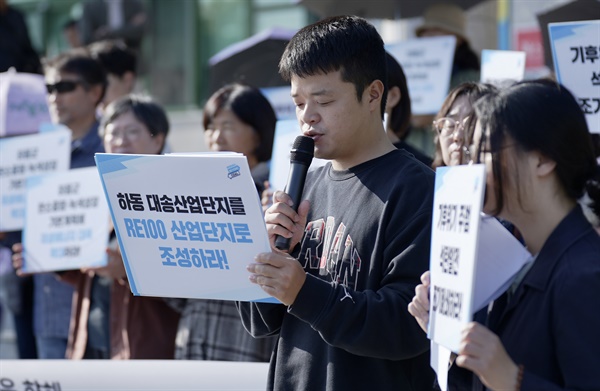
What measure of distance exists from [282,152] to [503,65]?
121 cm

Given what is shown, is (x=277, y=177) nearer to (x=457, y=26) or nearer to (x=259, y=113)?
(x=259, y=113)

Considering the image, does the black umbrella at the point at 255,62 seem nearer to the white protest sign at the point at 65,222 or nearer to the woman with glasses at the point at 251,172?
the woman with glasses at the point at 251,172

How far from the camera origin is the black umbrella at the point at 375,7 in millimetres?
6340

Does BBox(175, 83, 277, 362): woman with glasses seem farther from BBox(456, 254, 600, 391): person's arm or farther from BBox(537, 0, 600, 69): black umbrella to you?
BBox(456, 254, 600, 391): person's arm

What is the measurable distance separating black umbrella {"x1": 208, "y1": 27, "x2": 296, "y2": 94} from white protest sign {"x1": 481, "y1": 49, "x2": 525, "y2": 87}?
1404mm

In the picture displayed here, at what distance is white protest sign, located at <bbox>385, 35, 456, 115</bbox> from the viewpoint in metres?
5.61

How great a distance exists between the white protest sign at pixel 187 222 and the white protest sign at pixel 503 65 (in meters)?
2.32

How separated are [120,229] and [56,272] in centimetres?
238

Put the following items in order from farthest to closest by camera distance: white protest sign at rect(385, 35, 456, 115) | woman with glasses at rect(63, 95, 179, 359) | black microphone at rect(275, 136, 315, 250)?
white protest sign at rect(385, 35, 456, 115) → woman with glasses at rect(63, 95, 179, 359) → black microphone at rect(275, 136, 315, 250)

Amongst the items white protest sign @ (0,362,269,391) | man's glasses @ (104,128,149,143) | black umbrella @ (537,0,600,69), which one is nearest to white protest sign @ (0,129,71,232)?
man's glasses @ (104,128,149,143)

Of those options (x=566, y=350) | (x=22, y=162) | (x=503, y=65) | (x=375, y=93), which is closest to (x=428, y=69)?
(x=503, y=65)

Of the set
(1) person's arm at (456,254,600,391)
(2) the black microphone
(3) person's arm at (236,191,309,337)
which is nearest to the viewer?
(1) person's arm at (456,254,600,391)

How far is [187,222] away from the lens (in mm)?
2703

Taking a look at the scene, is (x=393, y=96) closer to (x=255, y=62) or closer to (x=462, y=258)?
(x=255, y=62)
